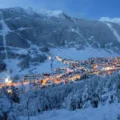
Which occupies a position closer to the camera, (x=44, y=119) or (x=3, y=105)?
(x=3, y=105)

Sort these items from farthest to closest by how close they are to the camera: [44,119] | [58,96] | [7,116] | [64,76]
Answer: [64,76] → [58,96] → [44,119] → [7,116]

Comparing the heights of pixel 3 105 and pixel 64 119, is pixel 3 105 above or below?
above

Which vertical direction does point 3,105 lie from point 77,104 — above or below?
above

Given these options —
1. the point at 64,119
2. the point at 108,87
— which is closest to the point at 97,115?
the point at 64,119

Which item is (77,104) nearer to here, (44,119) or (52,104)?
(52,104)

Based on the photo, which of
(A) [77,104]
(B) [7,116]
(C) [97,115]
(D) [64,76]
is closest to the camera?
(B) [7,116]

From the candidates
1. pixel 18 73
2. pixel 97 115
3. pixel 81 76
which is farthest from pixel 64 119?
pixel 18 73

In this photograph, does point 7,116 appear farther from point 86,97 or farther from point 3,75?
point 3,75

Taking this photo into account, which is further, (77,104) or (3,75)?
(3,75)

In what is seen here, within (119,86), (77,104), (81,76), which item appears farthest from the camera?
(81,76)
